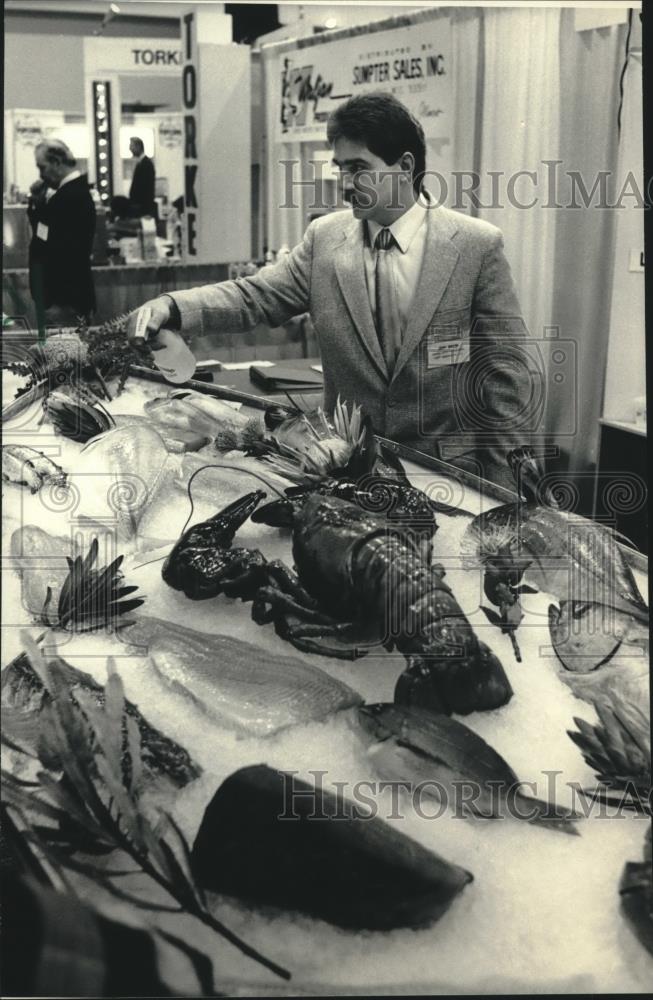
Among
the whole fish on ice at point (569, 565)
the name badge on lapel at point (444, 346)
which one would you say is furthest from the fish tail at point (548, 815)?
the name badge on lapel at point (444, 346)

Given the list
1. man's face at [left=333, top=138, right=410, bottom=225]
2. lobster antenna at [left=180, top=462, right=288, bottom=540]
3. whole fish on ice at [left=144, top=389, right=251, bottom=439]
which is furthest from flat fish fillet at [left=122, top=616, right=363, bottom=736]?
man's face at [left=333, top=138, right=410, bottom=225]

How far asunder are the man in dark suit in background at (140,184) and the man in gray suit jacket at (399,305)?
0.44 metres

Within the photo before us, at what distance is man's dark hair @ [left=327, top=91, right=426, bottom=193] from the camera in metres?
1.32

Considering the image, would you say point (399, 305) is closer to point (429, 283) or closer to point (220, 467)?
point (429, 283)

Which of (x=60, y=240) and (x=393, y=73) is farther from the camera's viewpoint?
(x=393, y=73)

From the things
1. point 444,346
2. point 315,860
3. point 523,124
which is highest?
point 523,124

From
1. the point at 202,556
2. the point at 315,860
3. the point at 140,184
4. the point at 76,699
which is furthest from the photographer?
the point at 140,184

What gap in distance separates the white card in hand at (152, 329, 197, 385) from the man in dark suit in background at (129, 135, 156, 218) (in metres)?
0.50

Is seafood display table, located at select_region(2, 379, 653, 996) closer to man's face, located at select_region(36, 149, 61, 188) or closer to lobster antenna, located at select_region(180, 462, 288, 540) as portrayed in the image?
lobster antenna, located at select_region(180, 462, 288, 540)

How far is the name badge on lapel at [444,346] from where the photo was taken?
135 centimetres

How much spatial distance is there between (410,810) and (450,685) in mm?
114

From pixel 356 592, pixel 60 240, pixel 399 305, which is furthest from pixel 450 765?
pixel 60 240

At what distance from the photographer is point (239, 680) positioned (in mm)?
926

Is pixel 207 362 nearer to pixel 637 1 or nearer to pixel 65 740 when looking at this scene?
pixel 637 1
